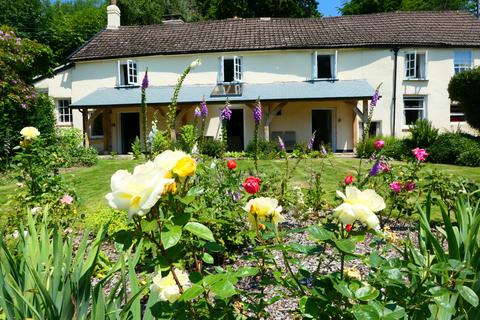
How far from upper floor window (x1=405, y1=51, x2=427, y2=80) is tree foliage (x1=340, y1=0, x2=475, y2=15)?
1620cm

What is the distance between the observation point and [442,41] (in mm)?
17938

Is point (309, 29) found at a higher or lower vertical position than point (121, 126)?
higher

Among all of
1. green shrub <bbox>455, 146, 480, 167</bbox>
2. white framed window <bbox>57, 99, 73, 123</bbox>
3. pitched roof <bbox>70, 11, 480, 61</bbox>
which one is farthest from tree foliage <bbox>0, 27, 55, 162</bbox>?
green shrub <bbox>455, 146, 480, 167</bbox>

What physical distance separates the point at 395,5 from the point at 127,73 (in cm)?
2431

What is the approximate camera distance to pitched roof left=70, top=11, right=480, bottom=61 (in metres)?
18.1

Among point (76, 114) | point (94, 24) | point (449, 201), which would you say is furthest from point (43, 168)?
point (94, 24)

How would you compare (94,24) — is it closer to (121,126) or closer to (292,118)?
(121,126)

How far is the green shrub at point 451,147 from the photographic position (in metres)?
12.5

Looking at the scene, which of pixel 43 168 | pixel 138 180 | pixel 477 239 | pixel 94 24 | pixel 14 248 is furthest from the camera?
pixel 94 24

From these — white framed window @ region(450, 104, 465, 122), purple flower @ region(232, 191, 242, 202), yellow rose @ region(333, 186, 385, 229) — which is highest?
white framed window @ region(450, 104, 465, 122)

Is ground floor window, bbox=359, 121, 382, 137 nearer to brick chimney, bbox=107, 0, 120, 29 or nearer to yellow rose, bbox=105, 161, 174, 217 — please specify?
brick chimney, bbox=107, 0, 120, 29

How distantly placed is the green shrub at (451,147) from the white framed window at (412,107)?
4.82 meters

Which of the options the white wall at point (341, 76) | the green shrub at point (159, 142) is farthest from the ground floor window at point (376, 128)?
the green shrub at point (159, 142)

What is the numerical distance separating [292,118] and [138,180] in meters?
17.8
